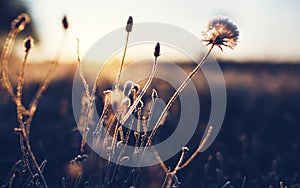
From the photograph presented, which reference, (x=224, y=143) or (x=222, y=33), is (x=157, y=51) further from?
(x=224, y=143)

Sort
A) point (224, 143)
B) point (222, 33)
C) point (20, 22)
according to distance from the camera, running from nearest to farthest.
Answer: point (20, 22)
point (222, 33)
point (224, 143)

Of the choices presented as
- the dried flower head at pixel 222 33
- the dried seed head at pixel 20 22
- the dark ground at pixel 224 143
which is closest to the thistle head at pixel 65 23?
the dried seed head at pixel 20 22

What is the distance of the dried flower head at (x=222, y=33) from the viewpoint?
207 cm

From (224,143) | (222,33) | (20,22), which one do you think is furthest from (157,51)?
(224,143)

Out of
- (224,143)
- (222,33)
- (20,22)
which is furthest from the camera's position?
(224,143)

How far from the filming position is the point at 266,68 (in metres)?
10.7

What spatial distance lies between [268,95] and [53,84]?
9.41 ft

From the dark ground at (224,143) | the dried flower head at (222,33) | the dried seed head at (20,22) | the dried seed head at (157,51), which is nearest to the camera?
the dried seed head at (20,22)

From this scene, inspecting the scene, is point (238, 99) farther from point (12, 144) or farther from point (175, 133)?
point (12, 144)

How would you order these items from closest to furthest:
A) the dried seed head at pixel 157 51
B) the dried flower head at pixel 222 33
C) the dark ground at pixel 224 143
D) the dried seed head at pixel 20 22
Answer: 1. the dried seed head at pixel 20 22
2. the dried seed head at pixel 157 51
3. the dried flower head at pixel 222 33
4. the dark ground at pixel 224 143

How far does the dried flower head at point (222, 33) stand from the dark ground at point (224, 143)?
33.2 inches

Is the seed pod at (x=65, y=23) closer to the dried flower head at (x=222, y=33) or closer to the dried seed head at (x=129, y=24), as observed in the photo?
the dried seed head at (x=129, y=24)

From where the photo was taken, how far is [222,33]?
6.86 feet

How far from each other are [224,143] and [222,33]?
77.0 inches
